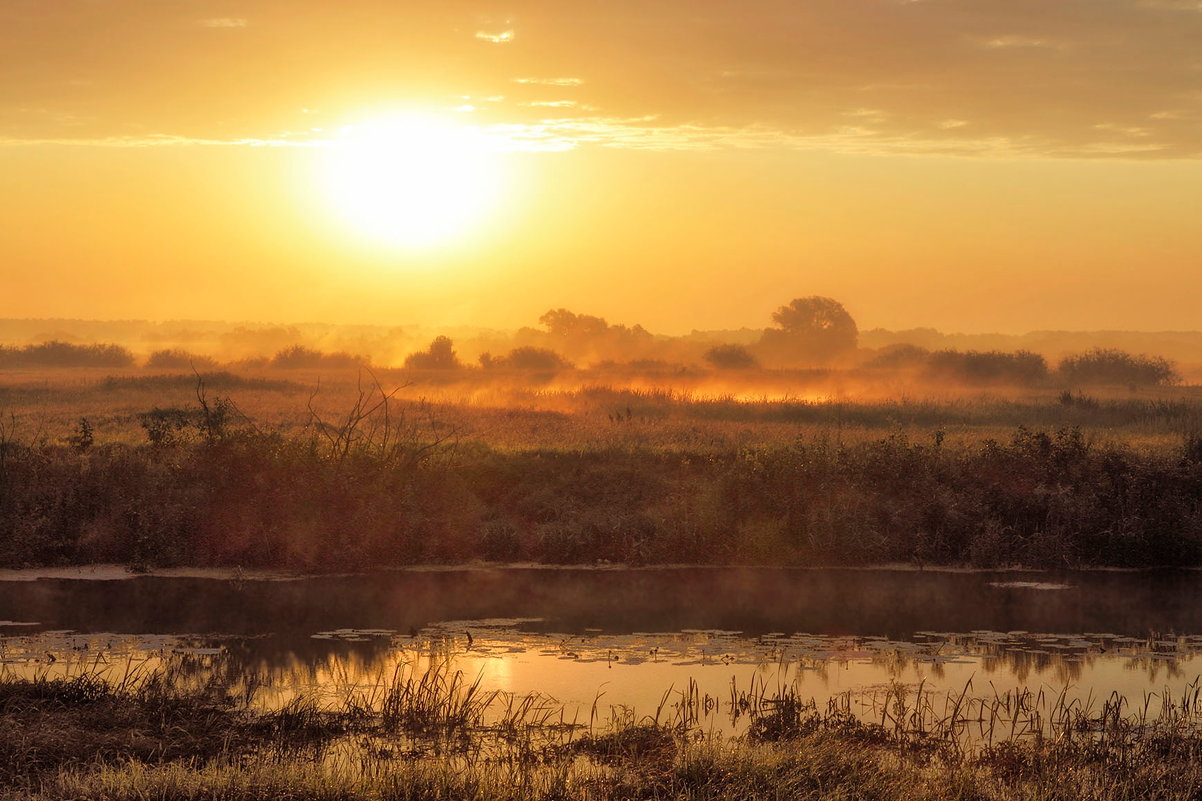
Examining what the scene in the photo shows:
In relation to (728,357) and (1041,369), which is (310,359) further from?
(1041,369)

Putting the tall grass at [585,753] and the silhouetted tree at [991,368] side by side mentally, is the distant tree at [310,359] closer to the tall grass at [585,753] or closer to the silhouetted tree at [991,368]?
the silhouetted tree at [991,368]

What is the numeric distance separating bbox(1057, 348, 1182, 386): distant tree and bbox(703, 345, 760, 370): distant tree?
18.5m

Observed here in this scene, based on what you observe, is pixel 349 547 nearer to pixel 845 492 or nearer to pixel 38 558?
pixel 38 558

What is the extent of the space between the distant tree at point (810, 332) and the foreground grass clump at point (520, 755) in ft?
270

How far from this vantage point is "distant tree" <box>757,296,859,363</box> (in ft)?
307

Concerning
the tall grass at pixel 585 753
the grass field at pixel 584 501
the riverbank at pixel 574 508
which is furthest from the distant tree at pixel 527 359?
the tall grass at pixel 585 753

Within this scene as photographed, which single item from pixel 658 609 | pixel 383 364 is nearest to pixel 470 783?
pixel 658 609

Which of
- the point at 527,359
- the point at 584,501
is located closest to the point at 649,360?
the point at 527,359

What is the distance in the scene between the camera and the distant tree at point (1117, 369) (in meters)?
66.6

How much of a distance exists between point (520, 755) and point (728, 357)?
69218mm

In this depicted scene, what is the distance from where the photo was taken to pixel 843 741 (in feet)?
36.3

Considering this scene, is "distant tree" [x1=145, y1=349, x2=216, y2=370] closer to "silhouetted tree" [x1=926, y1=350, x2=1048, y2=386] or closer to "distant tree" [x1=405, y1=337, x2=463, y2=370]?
"distant tree" [x1=405, y1=337, x2=463, y2=370]

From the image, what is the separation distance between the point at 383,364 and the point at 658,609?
178 ft

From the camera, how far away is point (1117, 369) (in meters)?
67.9
